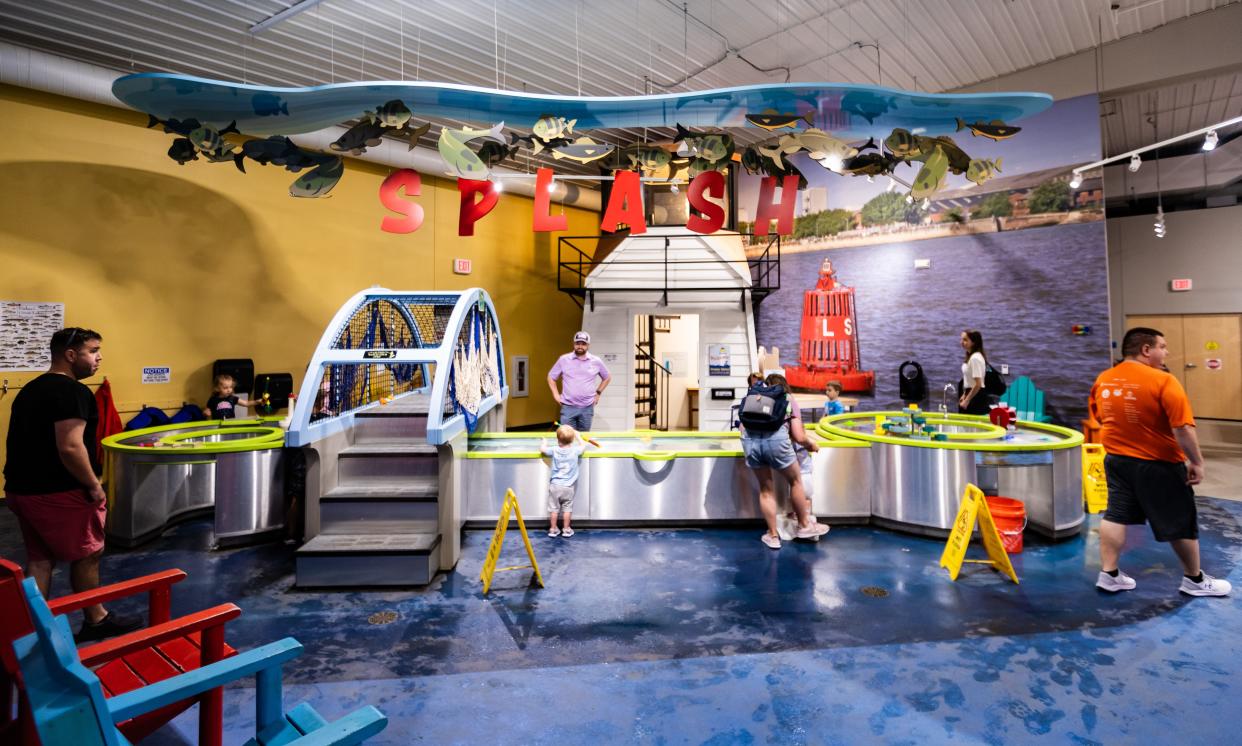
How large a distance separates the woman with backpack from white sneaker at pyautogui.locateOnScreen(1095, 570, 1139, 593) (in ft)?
6.05

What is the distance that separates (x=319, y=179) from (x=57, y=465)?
10.1 ft

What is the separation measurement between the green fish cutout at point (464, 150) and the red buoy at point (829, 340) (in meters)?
7.37

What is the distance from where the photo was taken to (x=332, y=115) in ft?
15.2

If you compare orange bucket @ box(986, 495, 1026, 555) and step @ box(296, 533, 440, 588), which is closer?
step @ box(296, 533, 440, 588)

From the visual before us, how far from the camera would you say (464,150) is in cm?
476

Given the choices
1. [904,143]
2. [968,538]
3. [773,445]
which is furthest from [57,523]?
[904,143]

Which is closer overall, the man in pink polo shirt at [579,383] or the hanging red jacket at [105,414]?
the hanging red jacket at [105,414]

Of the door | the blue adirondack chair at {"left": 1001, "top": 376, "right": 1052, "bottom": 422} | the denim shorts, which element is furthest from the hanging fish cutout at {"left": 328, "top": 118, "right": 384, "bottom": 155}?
the door

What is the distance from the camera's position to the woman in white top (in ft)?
22.8

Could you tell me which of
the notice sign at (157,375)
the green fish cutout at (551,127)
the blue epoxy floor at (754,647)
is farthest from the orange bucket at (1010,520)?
the notice sign at (157,375)

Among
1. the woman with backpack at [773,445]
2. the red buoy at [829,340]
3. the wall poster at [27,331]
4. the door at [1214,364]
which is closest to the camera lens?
the woman with backpack at [773,445]

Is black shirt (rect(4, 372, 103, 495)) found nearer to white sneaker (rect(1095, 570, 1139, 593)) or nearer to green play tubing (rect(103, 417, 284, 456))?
green play tubing (rect(103, 417, 284, 456))

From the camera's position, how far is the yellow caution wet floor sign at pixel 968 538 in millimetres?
4145

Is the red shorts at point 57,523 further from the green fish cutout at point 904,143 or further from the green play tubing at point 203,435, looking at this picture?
the green fish cutout at point 904,143
